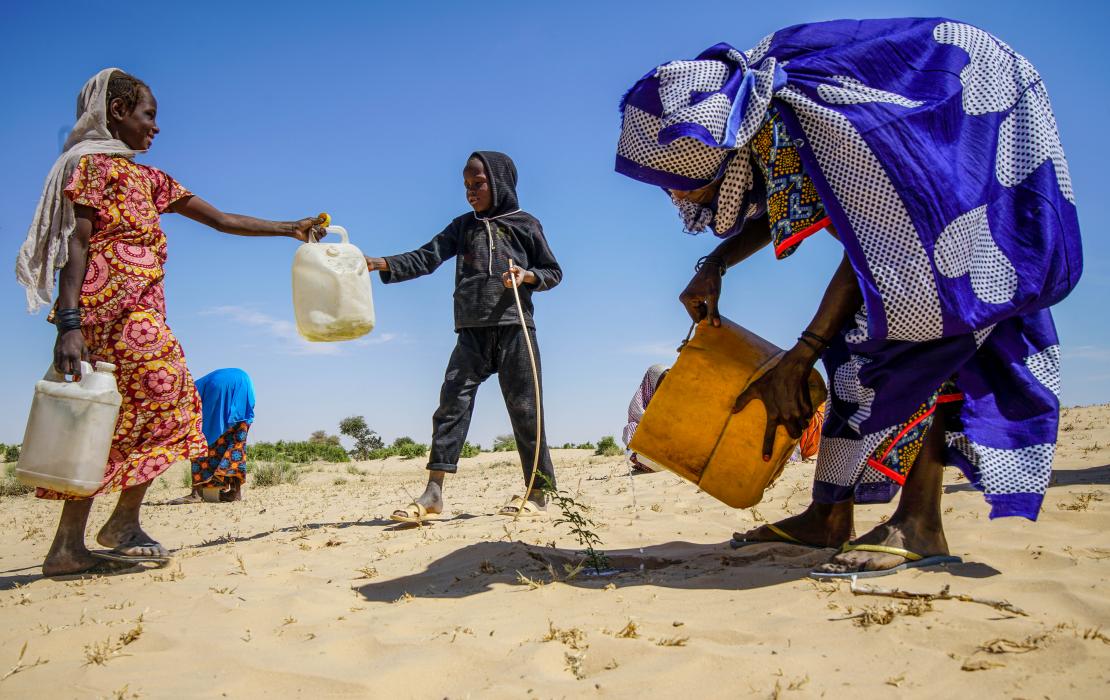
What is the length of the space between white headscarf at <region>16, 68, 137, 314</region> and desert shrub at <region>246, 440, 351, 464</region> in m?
9.37

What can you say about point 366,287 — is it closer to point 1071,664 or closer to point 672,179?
point 672,179

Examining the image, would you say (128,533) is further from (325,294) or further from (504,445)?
(504,445)

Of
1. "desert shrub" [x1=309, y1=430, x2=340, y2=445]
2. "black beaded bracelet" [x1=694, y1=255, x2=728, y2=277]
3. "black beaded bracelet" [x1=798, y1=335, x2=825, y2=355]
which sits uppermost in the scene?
"black beaded bracelet" [x1=694, y1=255, x2=728, y2=277]

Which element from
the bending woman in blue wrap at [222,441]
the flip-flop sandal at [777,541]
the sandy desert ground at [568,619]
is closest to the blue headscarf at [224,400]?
the bending woman in blue wrap at [222,441]

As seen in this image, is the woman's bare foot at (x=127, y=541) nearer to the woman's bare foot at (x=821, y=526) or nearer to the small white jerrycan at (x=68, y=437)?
the small white jerrycan at (x=68, y=437)

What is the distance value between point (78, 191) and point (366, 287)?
130 centimetres

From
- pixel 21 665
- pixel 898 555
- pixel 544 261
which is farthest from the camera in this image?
pixel 544 261

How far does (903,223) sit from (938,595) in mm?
1085

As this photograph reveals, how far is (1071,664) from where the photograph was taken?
69.3 inches

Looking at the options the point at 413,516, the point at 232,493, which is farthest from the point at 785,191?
the point at 232,493

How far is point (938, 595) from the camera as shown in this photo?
7.32 feet

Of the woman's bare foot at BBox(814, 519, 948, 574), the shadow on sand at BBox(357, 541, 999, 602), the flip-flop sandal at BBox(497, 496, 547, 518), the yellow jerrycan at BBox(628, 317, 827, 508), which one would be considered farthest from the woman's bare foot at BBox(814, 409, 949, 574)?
the flip-flop sandal at BBox(497, 496, 547, 518)

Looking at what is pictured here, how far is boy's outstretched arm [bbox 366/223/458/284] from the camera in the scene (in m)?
4.69

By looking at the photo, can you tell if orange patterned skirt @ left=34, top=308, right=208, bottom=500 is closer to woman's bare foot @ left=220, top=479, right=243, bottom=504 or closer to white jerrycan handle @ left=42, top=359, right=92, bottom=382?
white jerrycan handle @ left=42, top=359, right=92, bottom=382
